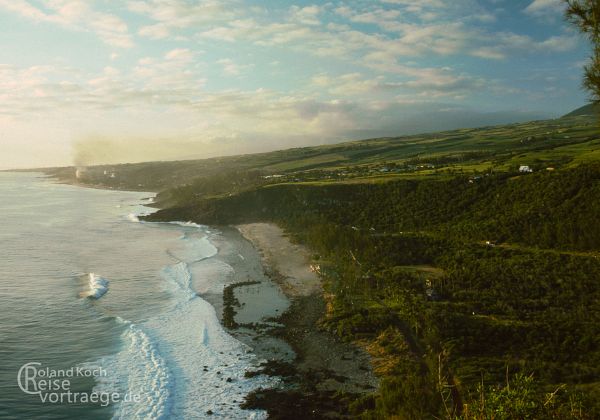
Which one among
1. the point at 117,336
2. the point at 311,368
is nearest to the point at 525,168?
the point at 311,368

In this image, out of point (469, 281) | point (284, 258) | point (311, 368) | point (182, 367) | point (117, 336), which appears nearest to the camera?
point (311, 368)

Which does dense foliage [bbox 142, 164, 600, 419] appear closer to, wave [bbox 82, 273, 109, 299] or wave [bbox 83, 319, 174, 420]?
wave [bbox 83, 319, 174, 420]

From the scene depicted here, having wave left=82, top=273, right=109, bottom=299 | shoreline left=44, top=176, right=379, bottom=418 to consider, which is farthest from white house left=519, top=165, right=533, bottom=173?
wave left=82, top=273, right=109, bottom=299

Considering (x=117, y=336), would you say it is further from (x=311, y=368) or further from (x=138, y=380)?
(x=311, y=368)

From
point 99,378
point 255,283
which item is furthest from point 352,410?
point 255,283

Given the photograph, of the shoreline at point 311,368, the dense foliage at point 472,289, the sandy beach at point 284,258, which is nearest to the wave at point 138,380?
the shoreline at point 311,368

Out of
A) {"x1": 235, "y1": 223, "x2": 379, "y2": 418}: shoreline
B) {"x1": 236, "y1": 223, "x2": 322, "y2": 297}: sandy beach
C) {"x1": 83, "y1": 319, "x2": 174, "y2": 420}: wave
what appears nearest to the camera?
{"x1": 83, "y1": 319, "x2": 174, "y2": 420}: wave

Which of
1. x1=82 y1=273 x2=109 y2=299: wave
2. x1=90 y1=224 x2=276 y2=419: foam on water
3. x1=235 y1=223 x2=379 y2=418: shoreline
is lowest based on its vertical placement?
x1=235 y1=223 x2=379 y2=418: shoreline

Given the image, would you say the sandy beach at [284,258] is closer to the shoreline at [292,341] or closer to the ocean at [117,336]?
the shoreline at [292,341]
